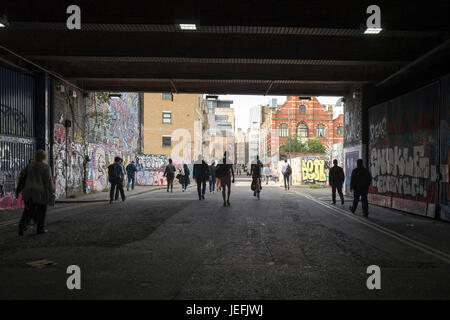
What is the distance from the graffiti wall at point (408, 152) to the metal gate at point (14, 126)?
43.1 feet

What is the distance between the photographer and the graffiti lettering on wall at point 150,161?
30.4 metres

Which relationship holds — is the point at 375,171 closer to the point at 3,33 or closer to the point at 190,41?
the point at 190,41

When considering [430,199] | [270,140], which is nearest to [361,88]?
[430,199]

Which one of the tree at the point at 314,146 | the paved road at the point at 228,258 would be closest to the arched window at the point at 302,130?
the tree at the point at 314,146

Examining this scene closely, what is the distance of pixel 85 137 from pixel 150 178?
12.7 meters

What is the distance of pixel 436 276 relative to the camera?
468 centimetres

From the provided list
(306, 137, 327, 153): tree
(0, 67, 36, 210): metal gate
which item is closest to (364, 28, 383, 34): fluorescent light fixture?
(0, 67, 36, 210): metal gate

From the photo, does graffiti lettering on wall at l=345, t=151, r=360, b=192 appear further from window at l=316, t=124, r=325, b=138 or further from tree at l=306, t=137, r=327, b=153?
window at l=316, t=124, r=325, b=138

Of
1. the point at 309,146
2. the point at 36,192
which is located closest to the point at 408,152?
the point at 36,192

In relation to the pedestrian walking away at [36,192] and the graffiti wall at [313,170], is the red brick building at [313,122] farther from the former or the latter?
the pedestrian walking away at [36,192]

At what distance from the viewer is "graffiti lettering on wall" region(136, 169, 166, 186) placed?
100 feet

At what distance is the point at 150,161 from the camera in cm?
3103

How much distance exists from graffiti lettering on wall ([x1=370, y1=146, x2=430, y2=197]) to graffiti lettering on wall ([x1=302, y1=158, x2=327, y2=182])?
18.2 meters
